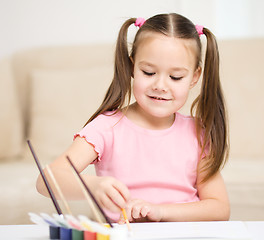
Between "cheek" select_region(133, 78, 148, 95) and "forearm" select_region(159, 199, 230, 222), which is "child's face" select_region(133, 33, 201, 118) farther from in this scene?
"forearm" select_region(159, 199, 230, 222)

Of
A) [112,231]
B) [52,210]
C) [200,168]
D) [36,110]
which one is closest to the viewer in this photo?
[112,231]

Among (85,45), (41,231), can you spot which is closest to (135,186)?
(41,231)

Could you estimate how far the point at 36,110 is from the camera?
2346 millimetres

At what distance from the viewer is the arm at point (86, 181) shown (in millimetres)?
727

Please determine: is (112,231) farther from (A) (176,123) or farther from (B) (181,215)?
(A) (176,123)

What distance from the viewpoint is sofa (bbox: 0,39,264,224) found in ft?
7.29

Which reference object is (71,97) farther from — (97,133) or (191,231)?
(191,231)

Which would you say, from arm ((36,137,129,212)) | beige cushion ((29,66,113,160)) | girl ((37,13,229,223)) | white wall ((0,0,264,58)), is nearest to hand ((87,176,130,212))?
arm ((36,137,129,212))

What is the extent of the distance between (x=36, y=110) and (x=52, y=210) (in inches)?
28.0

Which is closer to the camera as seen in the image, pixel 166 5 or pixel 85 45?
pixel 85 45

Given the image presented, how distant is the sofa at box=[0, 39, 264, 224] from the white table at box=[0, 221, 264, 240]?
4.01 feet

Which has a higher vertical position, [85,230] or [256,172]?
[85,230]

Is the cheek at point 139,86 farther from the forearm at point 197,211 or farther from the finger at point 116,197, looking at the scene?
the finger at point 116,197

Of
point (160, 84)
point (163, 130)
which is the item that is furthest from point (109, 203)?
point (163, 130)
